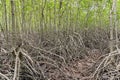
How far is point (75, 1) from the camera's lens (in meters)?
8.19

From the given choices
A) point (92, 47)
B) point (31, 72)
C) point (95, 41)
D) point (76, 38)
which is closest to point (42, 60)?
point (31, 72)

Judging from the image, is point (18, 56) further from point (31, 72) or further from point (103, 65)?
point (103, 65)

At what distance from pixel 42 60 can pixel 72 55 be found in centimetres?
120

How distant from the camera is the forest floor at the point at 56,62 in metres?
3.48

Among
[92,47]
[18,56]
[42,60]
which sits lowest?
[92,47]

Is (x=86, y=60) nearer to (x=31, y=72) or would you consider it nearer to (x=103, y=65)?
(x=103, y=65)

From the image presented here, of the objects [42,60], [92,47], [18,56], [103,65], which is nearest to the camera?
[18,56]

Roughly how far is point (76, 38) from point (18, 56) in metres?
3.67

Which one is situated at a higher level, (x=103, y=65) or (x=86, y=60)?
(x=103, y=65)

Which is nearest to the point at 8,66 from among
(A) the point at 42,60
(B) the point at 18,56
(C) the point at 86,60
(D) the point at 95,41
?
(B) the point at 18,56

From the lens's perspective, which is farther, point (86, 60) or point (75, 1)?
point (75, 1)

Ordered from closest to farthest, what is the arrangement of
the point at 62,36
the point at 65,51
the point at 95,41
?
the point at 65,51
the point at 62,36
the point at 95,41

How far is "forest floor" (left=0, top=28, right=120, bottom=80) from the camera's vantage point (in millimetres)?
3483

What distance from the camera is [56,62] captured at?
14.6 ft
